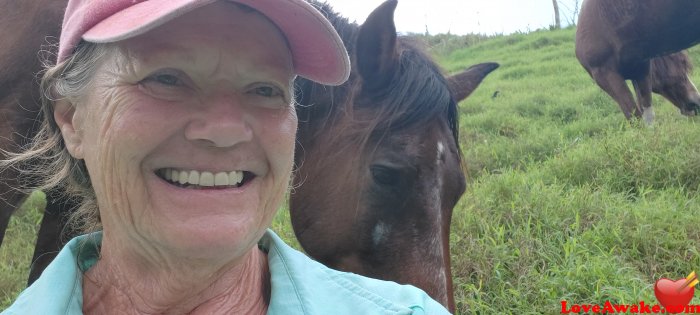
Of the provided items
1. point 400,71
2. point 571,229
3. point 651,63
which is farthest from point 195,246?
point 651,63

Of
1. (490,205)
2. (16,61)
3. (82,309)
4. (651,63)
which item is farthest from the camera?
(651,63)

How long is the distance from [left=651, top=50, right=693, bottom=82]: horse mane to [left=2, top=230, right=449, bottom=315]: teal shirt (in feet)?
25.0

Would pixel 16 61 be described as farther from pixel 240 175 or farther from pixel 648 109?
pixel 648 109

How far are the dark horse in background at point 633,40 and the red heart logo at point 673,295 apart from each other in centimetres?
428

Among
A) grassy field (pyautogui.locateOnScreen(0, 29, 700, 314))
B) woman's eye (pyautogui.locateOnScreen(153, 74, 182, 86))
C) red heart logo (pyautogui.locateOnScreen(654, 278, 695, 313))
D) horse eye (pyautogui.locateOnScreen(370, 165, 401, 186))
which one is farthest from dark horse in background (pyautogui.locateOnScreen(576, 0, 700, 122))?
woman's eye (pyautogui.locateOnScreen(153, 74, 182, 86))

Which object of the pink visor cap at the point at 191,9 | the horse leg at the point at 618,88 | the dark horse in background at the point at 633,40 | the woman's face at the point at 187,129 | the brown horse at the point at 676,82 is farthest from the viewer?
the brown horse at the point at 676,82

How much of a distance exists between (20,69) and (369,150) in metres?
1.47

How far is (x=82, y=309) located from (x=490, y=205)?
3137 mm

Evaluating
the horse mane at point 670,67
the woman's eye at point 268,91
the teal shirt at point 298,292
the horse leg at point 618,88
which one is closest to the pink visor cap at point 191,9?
the woman's eye at point 268,91

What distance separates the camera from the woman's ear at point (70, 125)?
1318mm

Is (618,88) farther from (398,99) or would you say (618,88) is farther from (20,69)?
(20,69)

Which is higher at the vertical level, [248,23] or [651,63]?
[248,23]

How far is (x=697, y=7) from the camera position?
5.79 meters

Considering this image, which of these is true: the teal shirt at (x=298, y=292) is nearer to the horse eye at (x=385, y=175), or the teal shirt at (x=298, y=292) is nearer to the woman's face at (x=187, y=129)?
the woman's face at (x=187, y=129)
